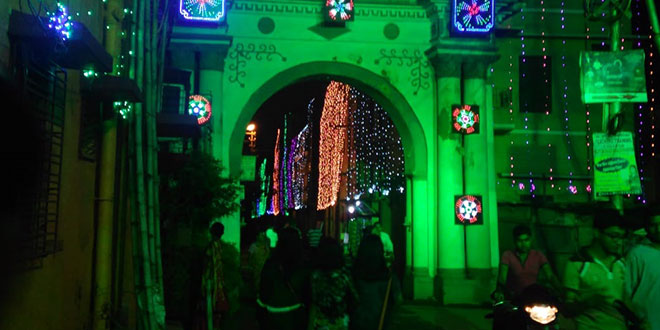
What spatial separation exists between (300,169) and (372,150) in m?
15.6

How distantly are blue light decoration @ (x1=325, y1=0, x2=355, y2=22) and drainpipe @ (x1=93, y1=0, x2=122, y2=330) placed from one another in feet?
27.4

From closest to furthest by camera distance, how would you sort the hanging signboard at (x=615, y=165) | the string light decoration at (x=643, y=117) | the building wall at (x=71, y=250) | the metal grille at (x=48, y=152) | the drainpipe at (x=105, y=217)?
the metal grille at (x=48, y=152), the building wall at (x=71, y=250), the drainpipe at (x=105, y=217), the hanging signboard at (x=615, y=165), the string light decoration at (x=643, y=117)

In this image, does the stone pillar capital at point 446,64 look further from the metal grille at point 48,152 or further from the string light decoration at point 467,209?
the metal grille at point 48,152

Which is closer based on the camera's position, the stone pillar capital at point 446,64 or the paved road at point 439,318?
the paved road at point 439,318

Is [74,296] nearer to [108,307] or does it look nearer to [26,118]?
[108,307]

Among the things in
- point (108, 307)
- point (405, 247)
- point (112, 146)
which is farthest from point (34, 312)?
point (405, 247)

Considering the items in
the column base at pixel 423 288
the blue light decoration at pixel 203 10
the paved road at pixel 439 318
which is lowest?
the paved road at pixel 439 318

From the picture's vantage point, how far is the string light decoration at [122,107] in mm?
7432

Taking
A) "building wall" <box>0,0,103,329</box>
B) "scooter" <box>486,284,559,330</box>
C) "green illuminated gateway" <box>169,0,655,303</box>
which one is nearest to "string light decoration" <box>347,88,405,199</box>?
"green illuminated gateway" <box>169,0,655,303</box>

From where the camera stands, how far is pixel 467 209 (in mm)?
15008

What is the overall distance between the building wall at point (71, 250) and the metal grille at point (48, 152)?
16 centimetres

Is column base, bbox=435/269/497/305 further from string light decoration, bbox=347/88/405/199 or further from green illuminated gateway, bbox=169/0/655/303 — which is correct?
string light decoration, bbox=347/88/405/199

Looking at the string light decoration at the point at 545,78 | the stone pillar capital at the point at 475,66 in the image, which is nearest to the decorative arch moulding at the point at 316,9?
the stone pillar capital at the point at 475,66

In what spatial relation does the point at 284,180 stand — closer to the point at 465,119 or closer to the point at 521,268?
the point at 465,119
